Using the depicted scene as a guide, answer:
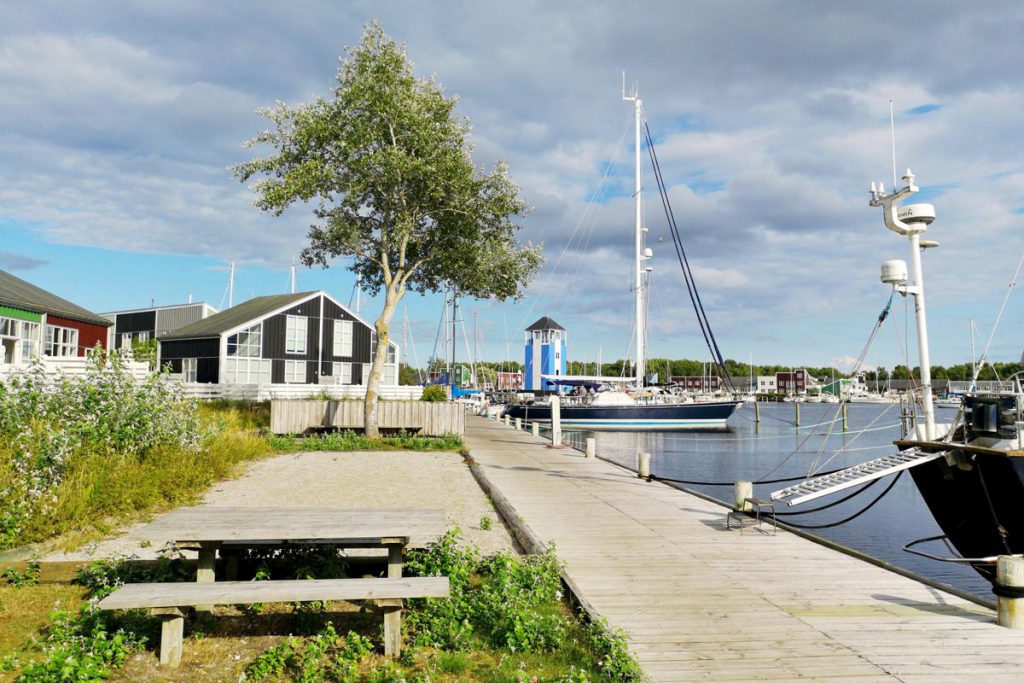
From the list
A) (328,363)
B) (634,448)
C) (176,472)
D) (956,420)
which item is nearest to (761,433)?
(634,448)

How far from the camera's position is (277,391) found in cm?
3164

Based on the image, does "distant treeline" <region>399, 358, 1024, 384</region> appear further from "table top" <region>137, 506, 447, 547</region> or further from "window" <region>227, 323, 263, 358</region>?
"table top" <region>137, 506, 447, 547</region>

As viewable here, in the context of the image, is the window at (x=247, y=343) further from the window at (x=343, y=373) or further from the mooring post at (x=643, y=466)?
the mooring post at (x=643, y=466)

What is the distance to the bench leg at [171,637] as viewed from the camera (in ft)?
16.6

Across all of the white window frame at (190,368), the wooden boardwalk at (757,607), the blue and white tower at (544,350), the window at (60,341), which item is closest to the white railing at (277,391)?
the window at (60,341)

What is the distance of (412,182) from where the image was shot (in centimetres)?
→ 2162

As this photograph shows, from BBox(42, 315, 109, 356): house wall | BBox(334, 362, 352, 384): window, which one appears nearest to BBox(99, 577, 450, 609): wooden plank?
BBox(42, 315, 109, 356): house wall

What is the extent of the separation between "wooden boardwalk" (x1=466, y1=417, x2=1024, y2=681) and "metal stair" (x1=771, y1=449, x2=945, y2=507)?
0.73 metres

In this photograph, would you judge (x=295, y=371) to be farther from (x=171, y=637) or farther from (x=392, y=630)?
(x=392, y=630)

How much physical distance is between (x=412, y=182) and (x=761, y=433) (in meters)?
41.1

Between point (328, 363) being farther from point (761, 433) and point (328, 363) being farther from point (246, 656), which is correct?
point (246, 656)

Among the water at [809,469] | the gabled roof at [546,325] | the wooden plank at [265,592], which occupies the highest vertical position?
the gabled roof at [546,325]

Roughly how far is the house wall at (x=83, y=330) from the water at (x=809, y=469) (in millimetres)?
22870

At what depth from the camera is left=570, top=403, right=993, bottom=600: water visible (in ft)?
45.8
